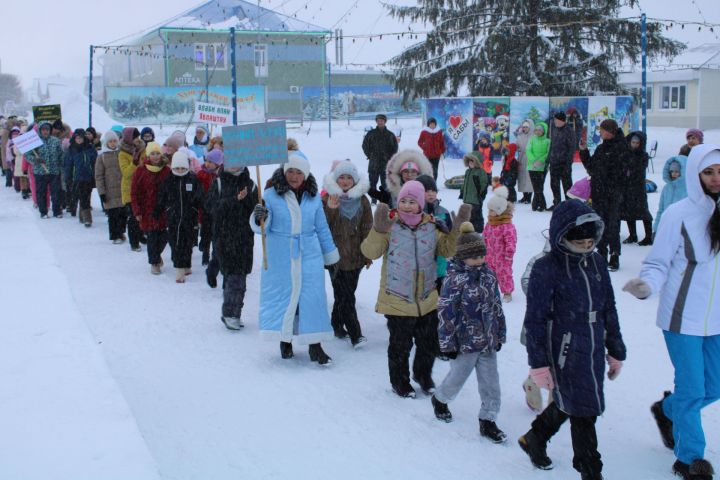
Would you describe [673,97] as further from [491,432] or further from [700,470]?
[700,470]

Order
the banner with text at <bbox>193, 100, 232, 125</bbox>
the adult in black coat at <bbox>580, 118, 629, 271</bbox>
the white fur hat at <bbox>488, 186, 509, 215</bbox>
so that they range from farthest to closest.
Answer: the banner with text at <bbox>193, 100, 232, 125</bbox> < the adult in black coat at <bbox>580, 118, 629, 271</bbox> < the white fur hat at <bbox>488, 186, 509, 215</bbox>

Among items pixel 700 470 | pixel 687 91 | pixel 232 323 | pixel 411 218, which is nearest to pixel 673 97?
pixel 687 91

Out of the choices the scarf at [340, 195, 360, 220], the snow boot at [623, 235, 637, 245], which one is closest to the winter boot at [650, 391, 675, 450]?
the scarf at [340, 195, 360, 220]

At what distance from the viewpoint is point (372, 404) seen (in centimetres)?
588

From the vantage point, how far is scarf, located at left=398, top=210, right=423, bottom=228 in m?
5.74

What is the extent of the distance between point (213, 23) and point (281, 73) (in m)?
5.61

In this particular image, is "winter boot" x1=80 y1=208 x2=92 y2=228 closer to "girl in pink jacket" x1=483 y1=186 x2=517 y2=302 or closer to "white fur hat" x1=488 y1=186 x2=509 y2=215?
"girl in pink jacket" x1=483 y1=186 x2=517 y2=302

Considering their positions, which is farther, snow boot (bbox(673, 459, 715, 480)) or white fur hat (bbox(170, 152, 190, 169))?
white fur hat (bbox(170, 152, 190, 169))

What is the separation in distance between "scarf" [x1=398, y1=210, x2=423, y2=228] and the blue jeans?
1.95 meters

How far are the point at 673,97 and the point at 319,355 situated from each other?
134 ft

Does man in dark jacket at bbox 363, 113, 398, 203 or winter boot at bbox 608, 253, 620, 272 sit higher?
man in dark jacket at bbox 363, 113, 398, 203

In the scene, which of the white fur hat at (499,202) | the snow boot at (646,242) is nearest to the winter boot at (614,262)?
the snow boot at (646,242)

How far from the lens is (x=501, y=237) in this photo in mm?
8570

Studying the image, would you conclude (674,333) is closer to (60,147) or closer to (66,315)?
(66,315)
